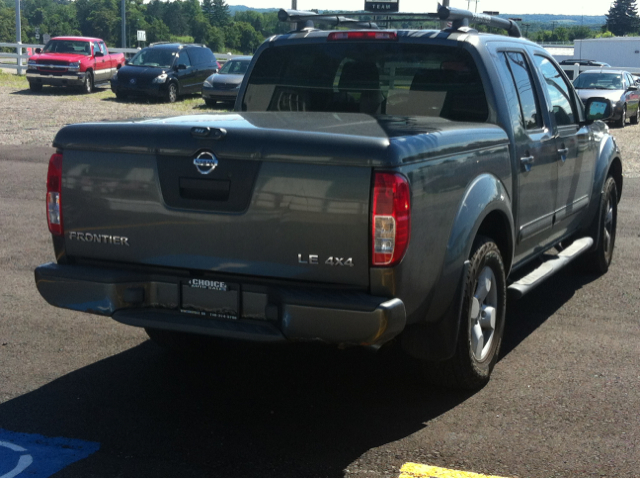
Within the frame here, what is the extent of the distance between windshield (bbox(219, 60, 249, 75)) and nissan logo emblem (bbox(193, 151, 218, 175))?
74.1 feet

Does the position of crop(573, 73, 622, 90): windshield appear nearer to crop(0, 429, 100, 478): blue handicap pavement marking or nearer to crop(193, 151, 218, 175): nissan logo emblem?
crop(193, 151, 218, 175): nissan logo emblem

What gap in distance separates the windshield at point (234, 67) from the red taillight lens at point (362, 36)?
67.9ft

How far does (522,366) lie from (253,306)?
2.05 metres

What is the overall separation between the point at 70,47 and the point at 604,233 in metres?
24.7

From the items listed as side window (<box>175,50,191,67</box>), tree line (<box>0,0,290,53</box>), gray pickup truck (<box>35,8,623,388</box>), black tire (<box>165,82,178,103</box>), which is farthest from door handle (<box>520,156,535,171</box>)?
tree line (<box>0,0,290,53</box>)

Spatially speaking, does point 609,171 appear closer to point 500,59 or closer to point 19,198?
point 500,59

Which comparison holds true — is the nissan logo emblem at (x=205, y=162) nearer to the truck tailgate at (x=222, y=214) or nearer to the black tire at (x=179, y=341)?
the truck tailgate at (x=222, y=214)

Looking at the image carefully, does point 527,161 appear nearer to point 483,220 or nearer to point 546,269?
point 483,220

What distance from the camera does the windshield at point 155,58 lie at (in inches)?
1069

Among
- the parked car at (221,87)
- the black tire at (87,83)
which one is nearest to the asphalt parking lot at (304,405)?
the parked car at (221,87)

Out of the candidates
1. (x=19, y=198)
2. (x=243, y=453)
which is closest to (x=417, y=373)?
(x=243, y=453)

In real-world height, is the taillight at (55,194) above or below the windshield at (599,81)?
above

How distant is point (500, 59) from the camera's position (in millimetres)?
5547

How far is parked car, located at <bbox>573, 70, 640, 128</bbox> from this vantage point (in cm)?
2377
